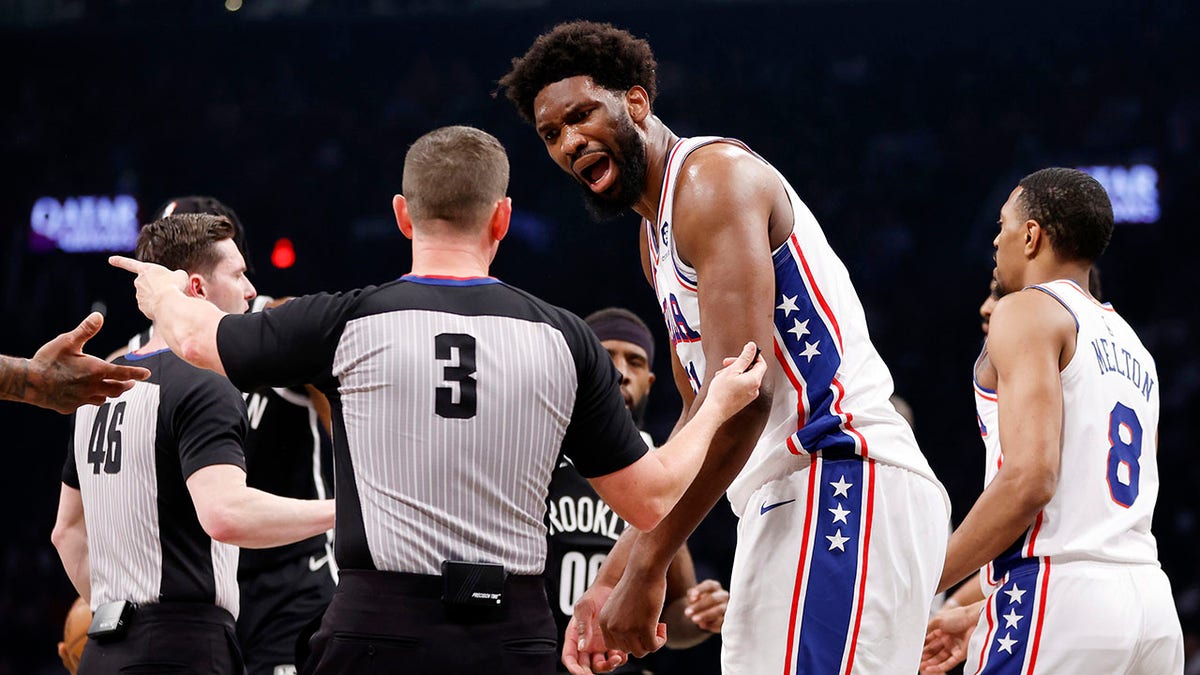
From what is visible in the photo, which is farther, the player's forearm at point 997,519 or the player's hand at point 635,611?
the player's forearm at point 997,519

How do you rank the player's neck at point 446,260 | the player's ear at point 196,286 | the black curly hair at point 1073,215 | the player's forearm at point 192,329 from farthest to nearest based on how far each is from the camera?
the player's ear at point 196,286, the black curly hair at point 1073,215, the player's neck at point 446,260, the player's forearm at point 192,329

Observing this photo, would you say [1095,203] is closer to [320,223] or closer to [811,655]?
[811,655]

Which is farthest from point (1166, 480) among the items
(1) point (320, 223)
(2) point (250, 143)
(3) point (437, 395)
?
(3) point (437, 395)

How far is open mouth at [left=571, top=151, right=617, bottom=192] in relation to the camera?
3.05 meters

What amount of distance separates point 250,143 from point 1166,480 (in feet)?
29.4

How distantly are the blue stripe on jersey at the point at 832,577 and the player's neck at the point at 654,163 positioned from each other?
0.84 meters

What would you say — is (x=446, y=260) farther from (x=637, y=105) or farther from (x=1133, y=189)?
(x=1133, y=189)

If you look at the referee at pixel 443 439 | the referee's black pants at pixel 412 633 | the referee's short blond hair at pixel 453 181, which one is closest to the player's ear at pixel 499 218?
the referee's short blond hair at pixel 453 181

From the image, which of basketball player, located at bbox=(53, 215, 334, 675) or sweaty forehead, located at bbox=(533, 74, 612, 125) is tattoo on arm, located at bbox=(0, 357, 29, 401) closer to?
basketball player, located at bbox=(53, 215, 334, 675)

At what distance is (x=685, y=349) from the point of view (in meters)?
3.02

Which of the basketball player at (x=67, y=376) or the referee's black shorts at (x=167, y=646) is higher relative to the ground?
the basketball player at (x=67, y=376)

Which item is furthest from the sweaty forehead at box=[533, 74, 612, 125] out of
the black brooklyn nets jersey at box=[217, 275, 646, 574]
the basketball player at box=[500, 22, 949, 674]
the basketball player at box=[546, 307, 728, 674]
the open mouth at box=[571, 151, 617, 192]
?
the basketball player at box=[546, 307, 728, 674]

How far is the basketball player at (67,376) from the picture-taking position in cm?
294

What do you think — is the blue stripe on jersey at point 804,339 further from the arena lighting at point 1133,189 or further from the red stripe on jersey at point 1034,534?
the arena lighting at point 1133,189
